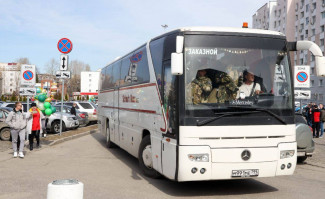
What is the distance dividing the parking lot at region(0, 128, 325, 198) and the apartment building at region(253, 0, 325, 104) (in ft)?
170

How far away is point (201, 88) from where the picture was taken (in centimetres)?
675

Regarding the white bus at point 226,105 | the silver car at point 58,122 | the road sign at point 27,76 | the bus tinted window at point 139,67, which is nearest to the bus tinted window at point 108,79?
the road sign at point 27,76

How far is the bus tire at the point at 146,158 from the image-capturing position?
836cm

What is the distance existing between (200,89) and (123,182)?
282cm

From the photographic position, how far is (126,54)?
461 inches

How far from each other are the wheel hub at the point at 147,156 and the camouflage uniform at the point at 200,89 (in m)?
2.07

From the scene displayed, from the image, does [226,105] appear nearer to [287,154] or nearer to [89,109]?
[287,154]

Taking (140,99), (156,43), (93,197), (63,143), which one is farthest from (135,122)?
(63,143)

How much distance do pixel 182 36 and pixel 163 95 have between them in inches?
54.0

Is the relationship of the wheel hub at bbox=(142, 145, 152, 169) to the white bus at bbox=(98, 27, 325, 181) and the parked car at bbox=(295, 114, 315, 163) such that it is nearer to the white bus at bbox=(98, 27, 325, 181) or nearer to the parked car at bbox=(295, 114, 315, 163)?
the white bus at bbox=(98, 27, 325, 181)

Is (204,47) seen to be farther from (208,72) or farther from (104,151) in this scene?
(104,151)

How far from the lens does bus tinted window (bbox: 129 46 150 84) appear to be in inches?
354

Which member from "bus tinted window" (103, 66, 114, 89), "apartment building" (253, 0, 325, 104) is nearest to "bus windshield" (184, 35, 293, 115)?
"bus tinted window" (103, 66, 114, 89)

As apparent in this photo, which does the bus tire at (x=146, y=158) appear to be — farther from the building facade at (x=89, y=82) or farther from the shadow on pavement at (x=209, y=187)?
the building facade at (x=89, y=82)
